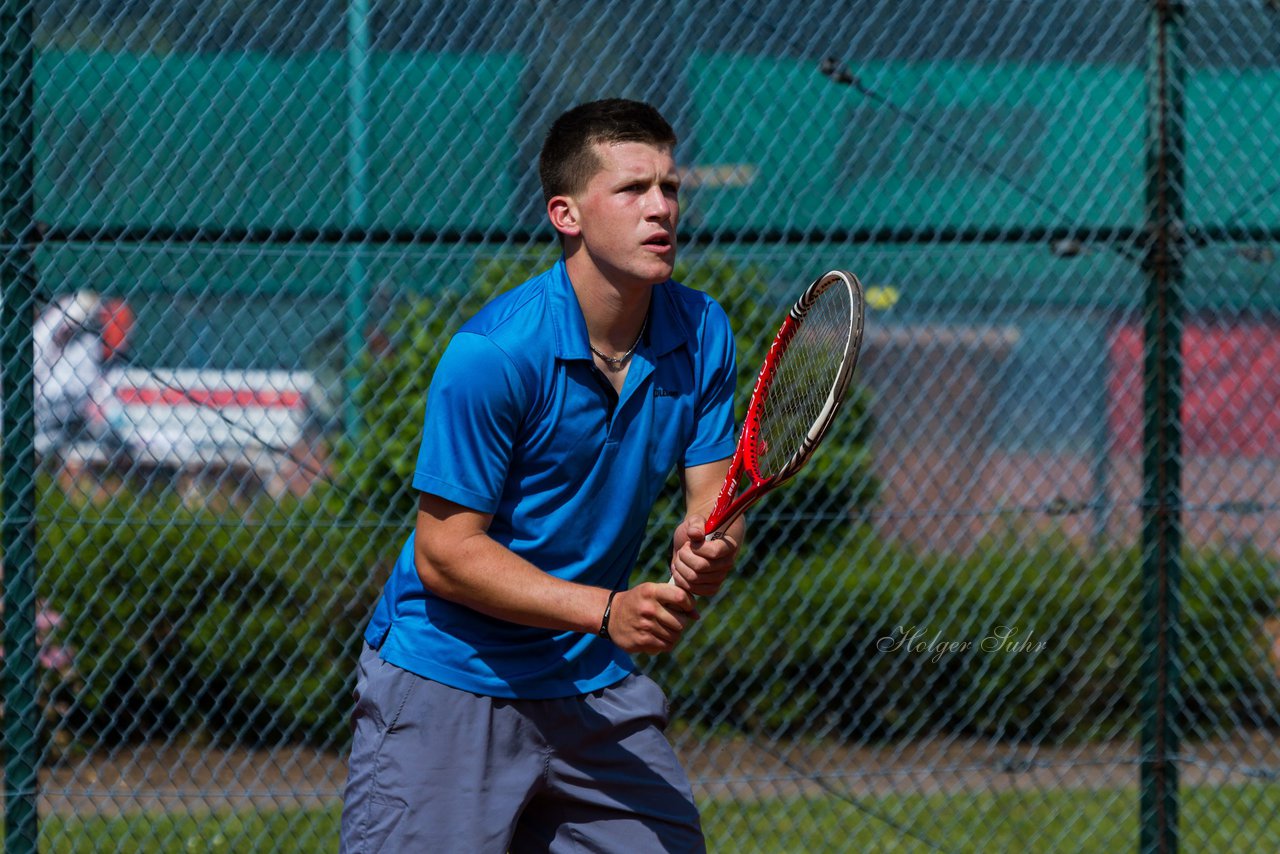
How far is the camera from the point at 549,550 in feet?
8.34

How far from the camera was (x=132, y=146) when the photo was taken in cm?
373

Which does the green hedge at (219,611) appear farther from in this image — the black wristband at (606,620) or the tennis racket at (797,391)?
the black wristband at (606,620)

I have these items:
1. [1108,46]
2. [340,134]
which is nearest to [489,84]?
[340,134]

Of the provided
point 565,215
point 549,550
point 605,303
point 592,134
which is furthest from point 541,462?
point 592,134

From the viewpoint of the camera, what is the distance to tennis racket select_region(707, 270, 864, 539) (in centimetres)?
224

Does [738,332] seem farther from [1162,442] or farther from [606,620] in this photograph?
[606,620]

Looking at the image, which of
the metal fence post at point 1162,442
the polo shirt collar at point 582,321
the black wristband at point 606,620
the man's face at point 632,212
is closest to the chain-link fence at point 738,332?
the metal fence post at point 1162,442

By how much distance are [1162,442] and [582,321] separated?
219cm

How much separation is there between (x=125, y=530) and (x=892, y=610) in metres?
2.58

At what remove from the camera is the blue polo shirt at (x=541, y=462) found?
2385mm

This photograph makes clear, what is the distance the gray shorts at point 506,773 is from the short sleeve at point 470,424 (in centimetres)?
39

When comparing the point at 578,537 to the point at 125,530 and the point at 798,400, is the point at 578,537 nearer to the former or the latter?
the point at 798,400

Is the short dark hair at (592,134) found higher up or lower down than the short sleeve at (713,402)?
higher up

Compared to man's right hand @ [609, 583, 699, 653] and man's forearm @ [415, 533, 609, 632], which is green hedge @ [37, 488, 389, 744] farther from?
man's right hand @ [609, 583, 699, 653]
